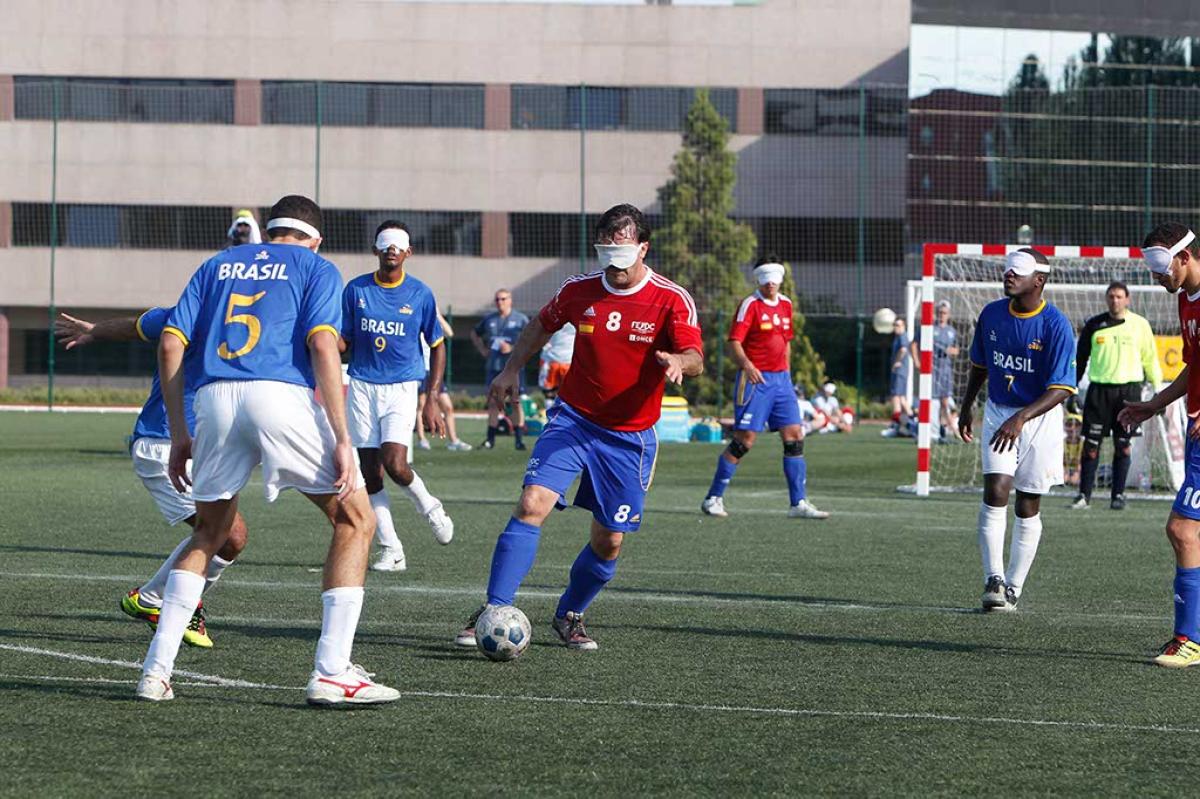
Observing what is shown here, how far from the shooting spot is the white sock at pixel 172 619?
22.7 feet

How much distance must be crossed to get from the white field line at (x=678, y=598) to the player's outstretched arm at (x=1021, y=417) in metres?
0.97

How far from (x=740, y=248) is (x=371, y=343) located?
38.6 metres

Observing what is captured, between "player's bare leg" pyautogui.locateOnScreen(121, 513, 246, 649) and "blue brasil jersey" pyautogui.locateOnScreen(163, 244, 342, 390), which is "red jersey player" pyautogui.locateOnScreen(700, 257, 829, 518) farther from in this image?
"blue brasil jersey" pyautogui.locateOnScreen(163, 244, 342, 390)

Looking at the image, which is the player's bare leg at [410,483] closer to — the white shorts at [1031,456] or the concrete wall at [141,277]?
the white shorts at [1031,456]

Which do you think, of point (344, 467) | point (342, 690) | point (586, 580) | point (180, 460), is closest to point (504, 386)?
point (586, 580)

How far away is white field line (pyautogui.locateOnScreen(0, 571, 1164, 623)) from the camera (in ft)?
33.9

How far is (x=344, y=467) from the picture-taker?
268 inches

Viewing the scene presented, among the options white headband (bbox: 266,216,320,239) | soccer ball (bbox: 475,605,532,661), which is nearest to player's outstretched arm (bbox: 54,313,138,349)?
white headband (bbox: 266,216,320,239)

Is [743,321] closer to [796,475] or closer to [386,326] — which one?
[796,475]

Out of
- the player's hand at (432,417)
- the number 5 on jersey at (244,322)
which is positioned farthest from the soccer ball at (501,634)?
the player's hand at (432,417)

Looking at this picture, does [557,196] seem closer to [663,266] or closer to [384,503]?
[663,266]

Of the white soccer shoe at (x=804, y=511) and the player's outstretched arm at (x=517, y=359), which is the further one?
the white soccer shoe at (x=804, y=511)

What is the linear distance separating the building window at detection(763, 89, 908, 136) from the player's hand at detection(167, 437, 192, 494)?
4583 cm

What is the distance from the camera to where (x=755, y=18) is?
56938 mm
